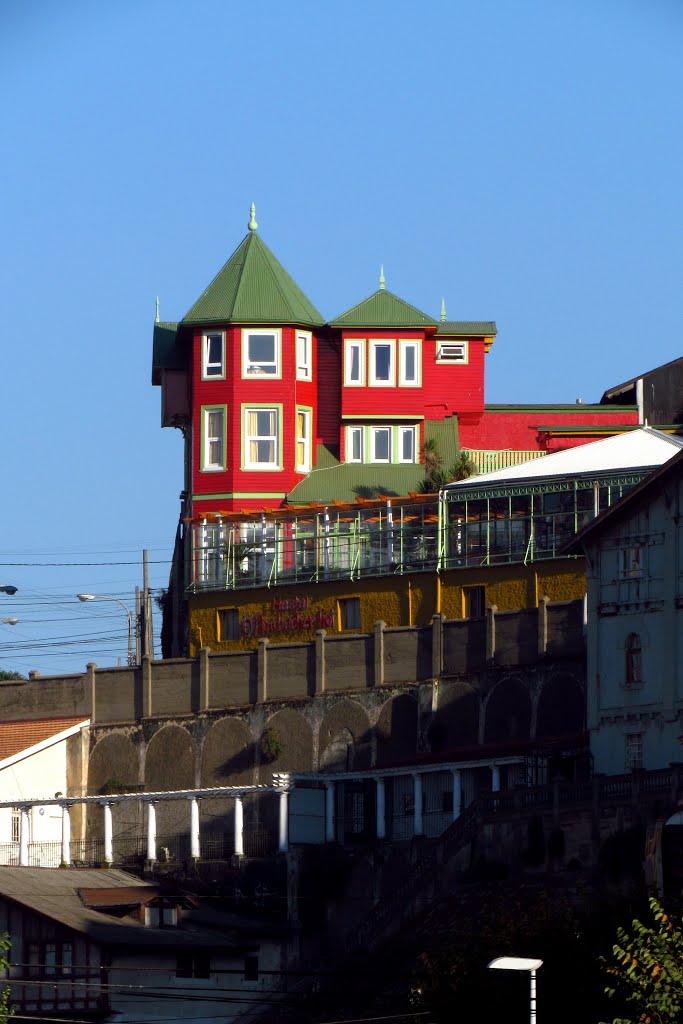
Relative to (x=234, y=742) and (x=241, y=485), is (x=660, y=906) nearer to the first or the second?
(x=234, y=742)

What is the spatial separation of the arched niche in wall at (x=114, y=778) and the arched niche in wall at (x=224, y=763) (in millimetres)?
2657

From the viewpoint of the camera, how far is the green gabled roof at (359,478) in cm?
9250

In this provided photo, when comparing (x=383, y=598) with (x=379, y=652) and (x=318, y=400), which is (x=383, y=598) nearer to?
(x=379, y=652)

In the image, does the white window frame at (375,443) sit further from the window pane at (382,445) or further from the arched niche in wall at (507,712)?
the arched niche in wall at (507,712)

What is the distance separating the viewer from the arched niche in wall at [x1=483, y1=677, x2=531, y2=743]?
255 feet

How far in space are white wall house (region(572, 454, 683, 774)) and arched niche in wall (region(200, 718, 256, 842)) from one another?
13496 mm

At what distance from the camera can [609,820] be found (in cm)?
6850

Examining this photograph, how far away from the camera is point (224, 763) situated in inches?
3295

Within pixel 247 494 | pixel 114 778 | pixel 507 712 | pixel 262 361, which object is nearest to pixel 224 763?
pixel 114 778

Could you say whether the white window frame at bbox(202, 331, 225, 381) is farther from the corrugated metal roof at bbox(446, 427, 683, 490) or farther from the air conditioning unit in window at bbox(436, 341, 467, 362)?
the corrugated metal roof at bbox(446, 427, 683, 490)

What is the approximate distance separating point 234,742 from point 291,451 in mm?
13870

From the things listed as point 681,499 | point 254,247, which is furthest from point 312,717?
point 254,247

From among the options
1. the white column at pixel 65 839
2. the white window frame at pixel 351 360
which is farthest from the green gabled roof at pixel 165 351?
the white column at pixel 65 839

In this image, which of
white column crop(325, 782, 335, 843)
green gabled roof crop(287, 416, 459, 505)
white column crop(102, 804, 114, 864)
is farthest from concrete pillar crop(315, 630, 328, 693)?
green gabled roof crop(287, 416, 459, 505)
